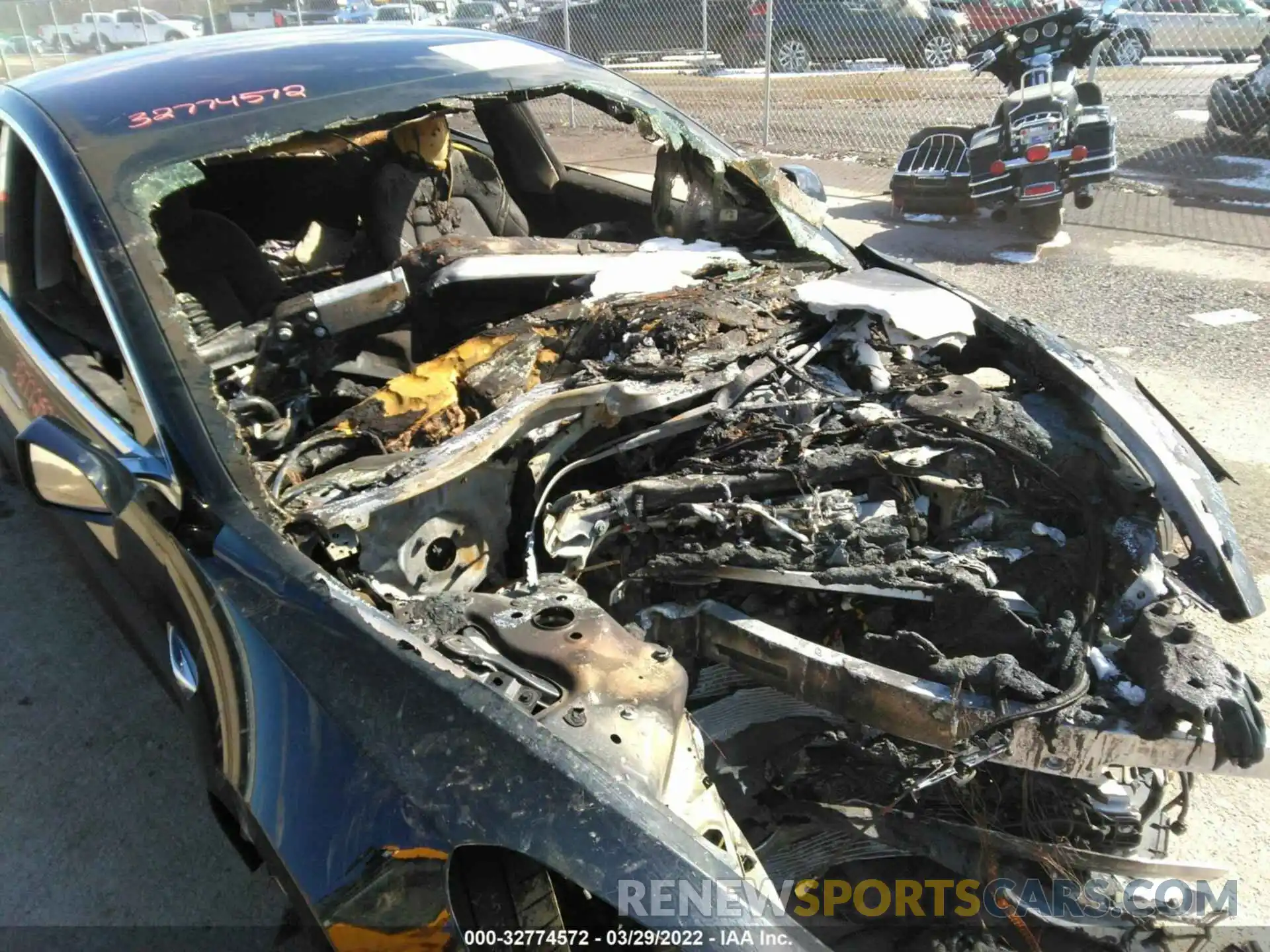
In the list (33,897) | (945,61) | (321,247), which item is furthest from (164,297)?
(945,61)

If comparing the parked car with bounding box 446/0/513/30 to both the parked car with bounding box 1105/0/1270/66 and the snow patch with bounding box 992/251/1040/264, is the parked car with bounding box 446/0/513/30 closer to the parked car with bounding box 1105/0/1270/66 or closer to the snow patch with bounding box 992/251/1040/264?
the parked car with bounding box 1105/0/1270/66

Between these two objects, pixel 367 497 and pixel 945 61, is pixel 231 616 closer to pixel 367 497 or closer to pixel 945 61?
pixel 367 497

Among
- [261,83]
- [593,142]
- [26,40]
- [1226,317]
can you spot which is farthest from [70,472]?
[26,40]

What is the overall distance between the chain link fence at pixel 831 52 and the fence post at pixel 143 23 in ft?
0.41

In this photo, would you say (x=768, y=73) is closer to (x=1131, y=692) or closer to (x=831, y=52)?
(x=831, y=52)

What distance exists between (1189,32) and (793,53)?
18.5 ft

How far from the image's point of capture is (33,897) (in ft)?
7.56

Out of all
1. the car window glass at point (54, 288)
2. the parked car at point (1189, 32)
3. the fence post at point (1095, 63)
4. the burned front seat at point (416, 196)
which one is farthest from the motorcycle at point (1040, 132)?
the car window glass at point (54, 288)

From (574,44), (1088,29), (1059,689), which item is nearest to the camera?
(1059,689)

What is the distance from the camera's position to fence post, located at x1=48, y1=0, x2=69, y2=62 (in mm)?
17203

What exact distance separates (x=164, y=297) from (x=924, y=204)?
6.81 meters

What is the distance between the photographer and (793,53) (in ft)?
48.9

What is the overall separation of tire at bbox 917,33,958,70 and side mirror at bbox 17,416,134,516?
1367 centimetres

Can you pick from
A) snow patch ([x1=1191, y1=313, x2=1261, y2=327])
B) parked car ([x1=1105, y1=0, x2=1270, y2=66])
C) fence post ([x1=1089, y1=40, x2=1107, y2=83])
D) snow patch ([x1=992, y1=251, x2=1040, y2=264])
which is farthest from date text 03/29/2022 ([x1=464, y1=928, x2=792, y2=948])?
parked car ([x1=1105, y1=0, x2=1270, y2=66])
